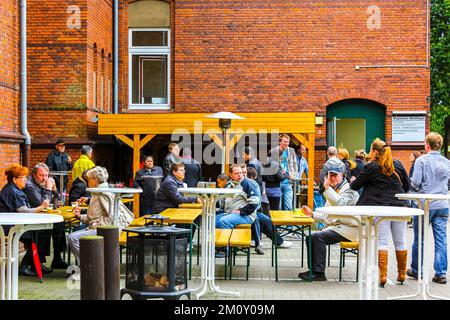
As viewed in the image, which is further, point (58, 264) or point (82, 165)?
point (82, 165)

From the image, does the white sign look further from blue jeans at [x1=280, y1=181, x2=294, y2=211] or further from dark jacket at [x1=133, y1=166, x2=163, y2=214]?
dark jacket at [x1=133, y1=166, x2=163, y2=214]

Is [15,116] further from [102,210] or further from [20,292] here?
[20,292]

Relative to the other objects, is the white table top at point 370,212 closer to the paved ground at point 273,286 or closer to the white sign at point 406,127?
the paved ground at point 273,286

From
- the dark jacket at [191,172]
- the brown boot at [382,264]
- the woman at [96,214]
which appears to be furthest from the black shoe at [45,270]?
the dark jacket at [191,172]

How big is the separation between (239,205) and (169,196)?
1034 millimetres

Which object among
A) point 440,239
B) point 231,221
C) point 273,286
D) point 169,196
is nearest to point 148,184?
point 169,196

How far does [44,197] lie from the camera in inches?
421

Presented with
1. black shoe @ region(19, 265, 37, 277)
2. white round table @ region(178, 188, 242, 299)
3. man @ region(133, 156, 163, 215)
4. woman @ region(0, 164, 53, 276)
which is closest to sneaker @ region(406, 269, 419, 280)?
white round table @ region(178, 188, 242, 299)

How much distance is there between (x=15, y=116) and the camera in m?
12.8

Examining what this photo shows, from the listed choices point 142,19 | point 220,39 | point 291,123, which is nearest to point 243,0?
point 220,39

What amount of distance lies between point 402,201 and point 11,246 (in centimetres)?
493

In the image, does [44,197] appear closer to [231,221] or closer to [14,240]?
[231,221]

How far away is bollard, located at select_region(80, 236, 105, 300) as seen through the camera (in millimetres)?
6105

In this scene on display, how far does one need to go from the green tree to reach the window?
20.8 metres
